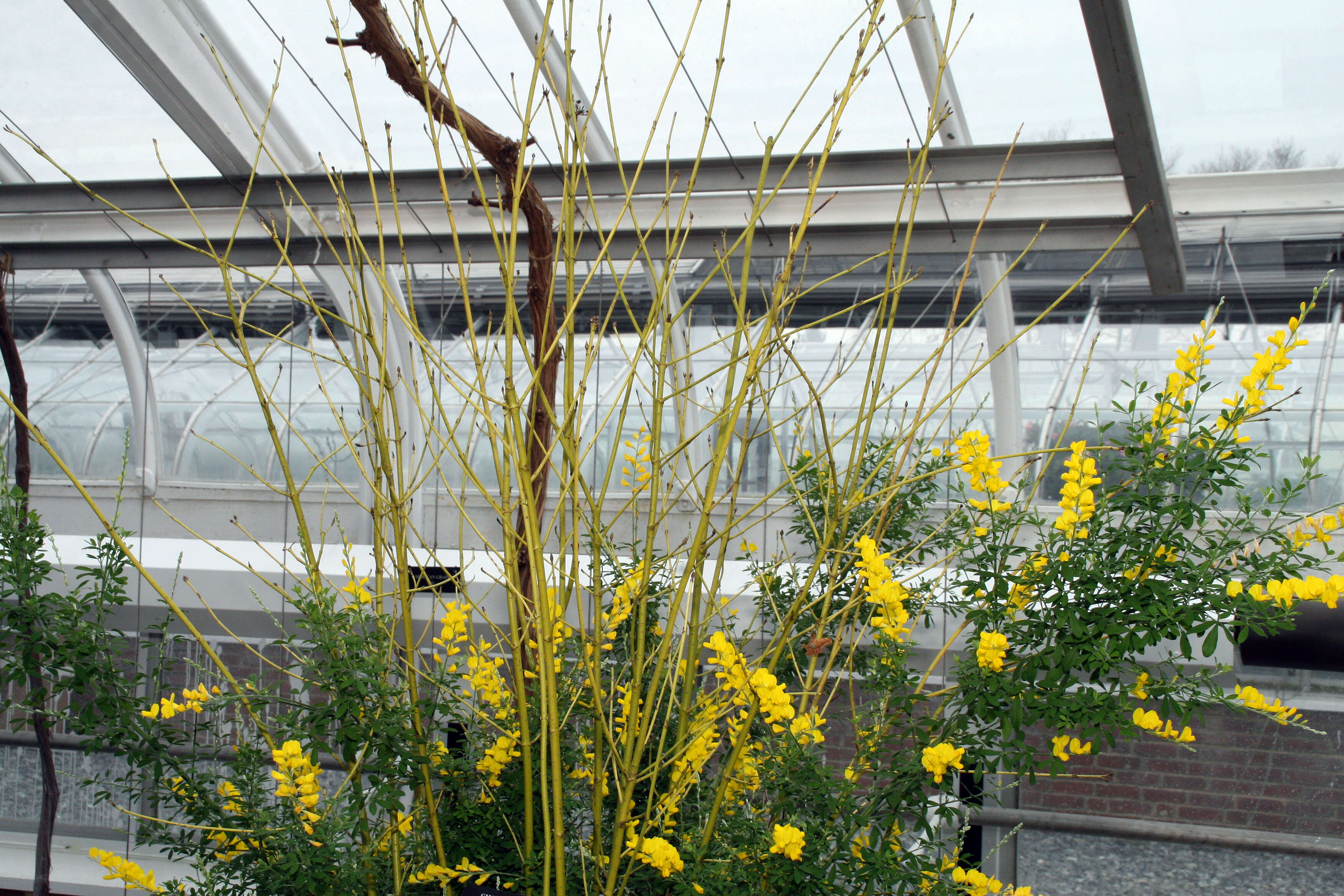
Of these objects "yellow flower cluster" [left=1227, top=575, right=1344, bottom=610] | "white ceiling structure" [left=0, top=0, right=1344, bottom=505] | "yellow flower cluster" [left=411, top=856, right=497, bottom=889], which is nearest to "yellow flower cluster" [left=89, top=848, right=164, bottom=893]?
"yellow flower cluster" [left=411, top=856, right=497, bottom=889]

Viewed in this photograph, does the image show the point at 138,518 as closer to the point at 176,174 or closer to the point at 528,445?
the point at 176,174

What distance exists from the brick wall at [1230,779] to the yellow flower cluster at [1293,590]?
1.98m

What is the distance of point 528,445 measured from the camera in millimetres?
973

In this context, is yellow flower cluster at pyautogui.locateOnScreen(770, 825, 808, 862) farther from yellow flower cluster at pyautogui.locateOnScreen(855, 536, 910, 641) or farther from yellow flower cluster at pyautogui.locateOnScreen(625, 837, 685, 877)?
yellow flower cluster at pyautogui.locateOnScreen(855, 536, 910, 641)

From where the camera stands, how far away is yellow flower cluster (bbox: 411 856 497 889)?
1133 mm

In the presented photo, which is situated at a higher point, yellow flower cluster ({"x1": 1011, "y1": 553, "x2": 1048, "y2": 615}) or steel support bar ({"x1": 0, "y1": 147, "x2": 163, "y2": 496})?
steel support bar ({"x1": 0, "y1": 147, "x2": 163, "y2": 496})

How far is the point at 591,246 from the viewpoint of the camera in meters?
2.89

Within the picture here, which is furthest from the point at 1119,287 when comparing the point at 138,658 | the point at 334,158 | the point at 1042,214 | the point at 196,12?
the point at 138,658

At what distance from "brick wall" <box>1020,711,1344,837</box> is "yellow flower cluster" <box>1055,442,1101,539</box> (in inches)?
78.8

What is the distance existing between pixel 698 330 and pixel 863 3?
156 cm

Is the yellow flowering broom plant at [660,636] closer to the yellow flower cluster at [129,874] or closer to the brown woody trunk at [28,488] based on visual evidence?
the yellow flower cluster at [129,874]

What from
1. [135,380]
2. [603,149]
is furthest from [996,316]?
[135,380]

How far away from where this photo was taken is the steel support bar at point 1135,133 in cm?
160

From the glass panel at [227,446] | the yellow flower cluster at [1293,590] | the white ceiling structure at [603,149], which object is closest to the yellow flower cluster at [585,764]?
the yellow flower cluster at [1293,590]
